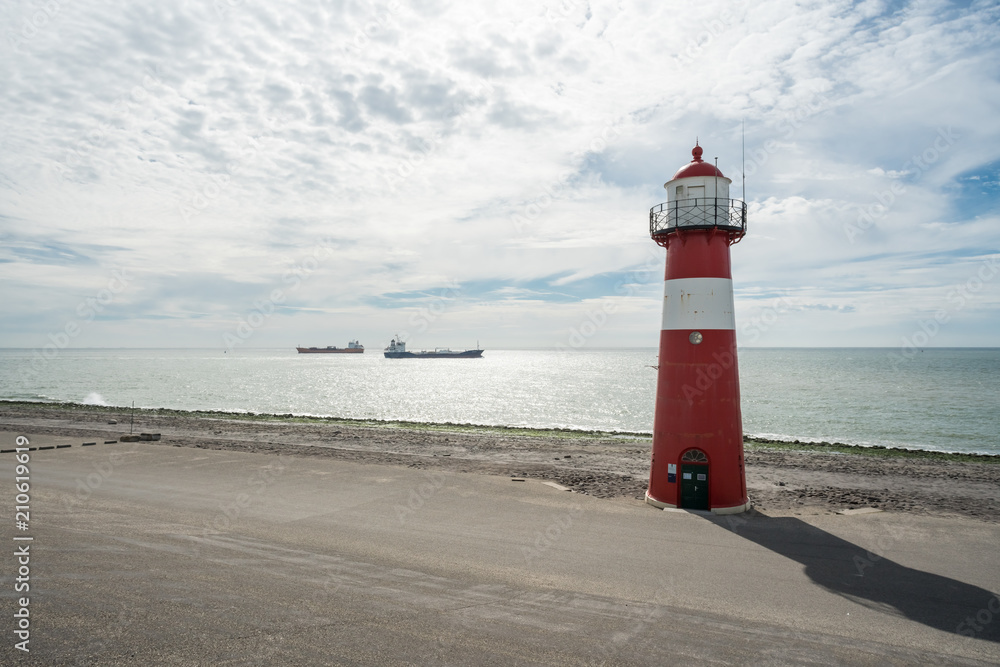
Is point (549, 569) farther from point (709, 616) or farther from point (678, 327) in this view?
point (678, 327)

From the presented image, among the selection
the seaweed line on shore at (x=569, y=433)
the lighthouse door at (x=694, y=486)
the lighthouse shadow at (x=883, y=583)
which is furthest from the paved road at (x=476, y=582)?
the seaweed line on shore at (x=569, y=433)

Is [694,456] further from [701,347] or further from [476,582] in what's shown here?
[476,582]

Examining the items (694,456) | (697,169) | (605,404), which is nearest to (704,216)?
(697,169)

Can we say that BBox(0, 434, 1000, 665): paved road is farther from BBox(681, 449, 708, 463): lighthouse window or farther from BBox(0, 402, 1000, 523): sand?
BBox(0, 402, 1000, 523): sand

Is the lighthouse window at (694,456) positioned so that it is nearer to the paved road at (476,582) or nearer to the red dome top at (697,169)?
the paved road at (476,582)

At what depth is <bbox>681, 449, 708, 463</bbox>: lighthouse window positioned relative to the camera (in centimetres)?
1359

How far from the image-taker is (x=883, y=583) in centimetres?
921

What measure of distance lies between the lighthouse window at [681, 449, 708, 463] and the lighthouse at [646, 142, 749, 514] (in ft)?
0.08

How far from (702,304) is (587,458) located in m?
12.9

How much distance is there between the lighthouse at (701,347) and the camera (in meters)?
13.4

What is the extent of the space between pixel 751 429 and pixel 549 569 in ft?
112

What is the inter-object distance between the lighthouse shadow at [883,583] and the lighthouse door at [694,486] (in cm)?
127

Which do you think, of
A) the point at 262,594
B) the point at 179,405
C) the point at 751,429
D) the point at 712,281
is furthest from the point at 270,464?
the point at 179,405

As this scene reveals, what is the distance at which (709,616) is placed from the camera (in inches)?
309
